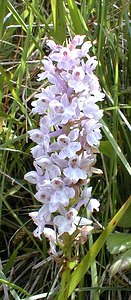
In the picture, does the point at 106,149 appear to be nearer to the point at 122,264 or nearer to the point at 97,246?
the point at 122,264

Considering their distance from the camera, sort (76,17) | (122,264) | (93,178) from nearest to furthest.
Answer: (122,264)
(76,17)
(93,178)

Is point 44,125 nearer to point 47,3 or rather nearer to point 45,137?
point 45,137

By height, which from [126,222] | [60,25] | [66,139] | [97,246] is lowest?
[126,222]

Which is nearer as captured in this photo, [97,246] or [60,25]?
[97,246]

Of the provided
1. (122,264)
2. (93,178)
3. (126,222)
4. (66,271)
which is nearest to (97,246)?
(66,271)

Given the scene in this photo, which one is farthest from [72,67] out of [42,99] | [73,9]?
[73,9]

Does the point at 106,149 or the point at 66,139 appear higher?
the point at 66,139
